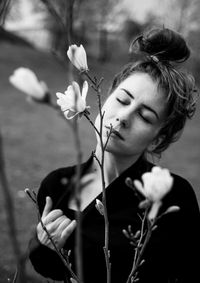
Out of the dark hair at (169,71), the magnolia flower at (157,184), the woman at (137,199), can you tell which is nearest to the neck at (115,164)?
the woman at (137,199)

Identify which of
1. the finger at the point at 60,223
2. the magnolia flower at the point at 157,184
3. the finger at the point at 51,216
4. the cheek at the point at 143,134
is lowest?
the finger at the point at 60,223

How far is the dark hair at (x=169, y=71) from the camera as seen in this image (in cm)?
115

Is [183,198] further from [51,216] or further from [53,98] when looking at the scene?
[53,98]

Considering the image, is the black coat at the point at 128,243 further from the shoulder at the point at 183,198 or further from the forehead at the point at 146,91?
the forehead at the point at 146,91

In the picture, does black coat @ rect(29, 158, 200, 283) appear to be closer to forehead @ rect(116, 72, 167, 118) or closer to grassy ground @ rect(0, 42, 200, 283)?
forehead @ rect(116, 72, 167, 118)

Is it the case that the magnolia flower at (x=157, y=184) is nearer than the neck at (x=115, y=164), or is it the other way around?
the magnolia flower at (x=157, y=184)

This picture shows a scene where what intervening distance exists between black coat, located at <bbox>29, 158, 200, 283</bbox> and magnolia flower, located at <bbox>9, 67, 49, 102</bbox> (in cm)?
76

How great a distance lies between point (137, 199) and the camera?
1.21 m

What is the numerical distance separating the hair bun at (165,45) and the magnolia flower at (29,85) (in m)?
0.81

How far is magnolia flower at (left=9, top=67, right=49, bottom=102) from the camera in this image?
0.41 metres

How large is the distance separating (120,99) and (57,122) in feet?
21.8

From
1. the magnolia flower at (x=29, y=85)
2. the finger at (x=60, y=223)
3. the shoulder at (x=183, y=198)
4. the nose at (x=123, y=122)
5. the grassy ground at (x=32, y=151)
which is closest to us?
the magnolia flower at (x=29, y=85)

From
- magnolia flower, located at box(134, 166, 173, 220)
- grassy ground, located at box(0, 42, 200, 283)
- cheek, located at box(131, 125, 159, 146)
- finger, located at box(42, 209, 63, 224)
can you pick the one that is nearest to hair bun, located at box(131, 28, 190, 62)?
cheek, located at box(131, 125, 159, 146)

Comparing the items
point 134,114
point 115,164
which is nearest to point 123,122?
point 134,114
